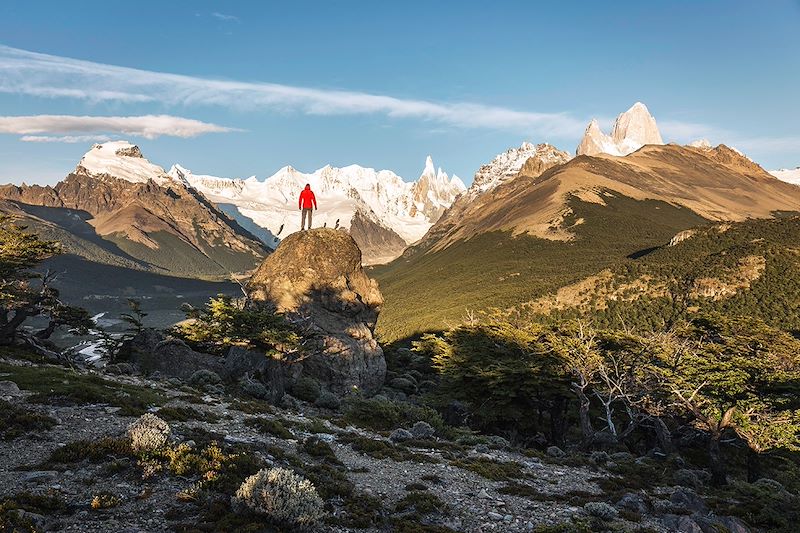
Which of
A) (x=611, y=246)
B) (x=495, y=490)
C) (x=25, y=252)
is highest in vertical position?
(x=611, y=246)

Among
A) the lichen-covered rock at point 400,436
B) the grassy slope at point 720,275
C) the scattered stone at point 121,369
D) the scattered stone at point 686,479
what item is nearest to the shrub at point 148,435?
the lichen-covered rock at point 400,436

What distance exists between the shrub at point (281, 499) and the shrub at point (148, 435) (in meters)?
4.38

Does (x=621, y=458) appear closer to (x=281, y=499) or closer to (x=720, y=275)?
(x=281, y=499)

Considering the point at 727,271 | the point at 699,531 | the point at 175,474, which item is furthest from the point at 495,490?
the point at 727,271

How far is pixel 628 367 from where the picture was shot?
37656mm

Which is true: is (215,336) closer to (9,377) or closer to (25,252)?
(25,252)

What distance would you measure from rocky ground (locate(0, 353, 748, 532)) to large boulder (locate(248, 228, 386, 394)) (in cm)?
2145

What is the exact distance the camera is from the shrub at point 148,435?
15.9 m

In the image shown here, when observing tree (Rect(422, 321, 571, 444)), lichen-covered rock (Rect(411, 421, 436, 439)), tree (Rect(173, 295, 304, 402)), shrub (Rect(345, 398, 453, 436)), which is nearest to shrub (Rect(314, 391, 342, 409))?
tree (Rect(173, 295, 304, 402))

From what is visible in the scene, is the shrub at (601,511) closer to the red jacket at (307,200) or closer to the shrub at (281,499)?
the shrub at (281,499)

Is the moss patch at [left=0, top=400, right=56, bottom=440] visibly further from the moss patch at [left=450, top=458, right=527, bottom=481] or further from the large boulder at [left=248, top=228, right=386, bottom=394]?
the large boulder at [left=248, top=228, right=386, bottom=394]

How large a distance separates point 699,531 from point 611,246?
649 feet

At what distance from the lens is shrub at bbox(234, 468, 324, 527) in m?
12.8

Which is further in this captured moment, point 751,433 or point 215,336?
point 215,336
